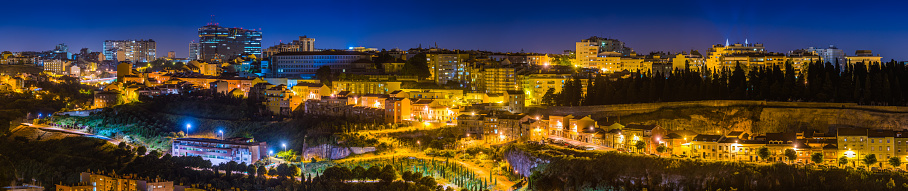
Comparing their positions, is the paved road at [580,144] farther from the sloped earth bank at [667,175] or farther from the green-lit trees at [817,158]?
the green-lit trees at [817,158]

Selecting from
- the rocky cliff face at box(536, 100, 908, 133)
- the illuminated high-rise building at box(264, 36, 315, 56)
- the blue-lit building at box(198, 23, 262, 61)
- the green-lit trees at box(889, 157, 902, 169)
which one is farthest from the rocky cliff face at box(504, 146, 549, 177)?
the blue-lit building at box(198, 23, 262, 61)

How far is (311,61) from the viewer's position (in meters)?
54.1

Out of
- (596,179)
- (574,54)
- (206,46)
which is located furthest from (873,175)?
(206,46)

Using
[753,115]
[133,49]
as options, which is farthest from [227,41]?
[753,115]

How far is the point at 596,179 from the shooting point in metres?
28.3

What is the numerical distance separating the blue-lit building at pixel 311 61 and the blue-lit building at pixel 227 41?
30339 millimetres

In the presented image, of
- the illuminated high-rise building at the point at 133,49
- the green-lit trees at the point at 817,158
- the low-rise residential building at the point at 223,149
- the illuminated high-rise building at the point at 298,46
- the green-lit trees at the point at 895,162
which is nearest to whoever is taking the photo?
the green-lit trees at the point at 895,162

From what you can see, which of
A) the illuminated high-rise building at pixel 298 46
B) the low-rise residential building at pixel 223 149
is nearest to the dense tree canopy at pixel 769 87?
the low-rise residential building at pixel 223 149

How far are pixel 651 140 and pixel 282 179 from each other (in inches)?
495

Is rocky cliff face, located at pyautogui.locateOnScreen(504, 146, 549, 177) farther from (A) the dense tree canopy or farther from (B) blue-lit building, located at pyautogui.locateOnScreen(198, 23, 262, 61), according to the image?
(B) blue-lit building, located at pyautogui.locateOnScreen(198, 23, 262, 61)

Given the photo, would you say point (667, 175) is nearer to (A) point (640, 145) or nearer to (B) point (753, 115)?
(A) point (640, 145)

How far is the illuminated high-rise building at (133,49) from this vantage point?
9069 centimetres

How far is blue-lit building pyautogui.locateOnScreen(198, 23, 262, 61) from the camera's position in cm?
8481

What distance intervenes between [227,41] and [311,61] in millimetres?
33801
